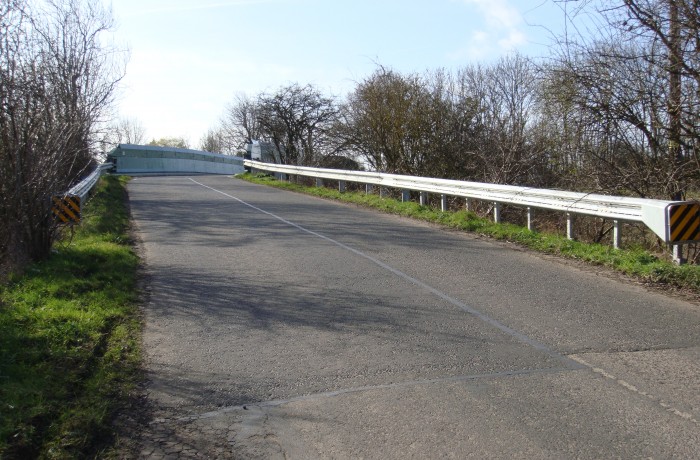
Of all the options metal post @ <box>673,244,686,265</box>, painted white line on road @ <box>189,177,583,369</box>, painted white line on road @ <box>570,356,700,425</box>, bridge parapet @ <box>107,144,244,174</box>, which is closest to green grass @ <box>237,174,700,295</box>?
metal post @ <box>673,244,686,265</box>

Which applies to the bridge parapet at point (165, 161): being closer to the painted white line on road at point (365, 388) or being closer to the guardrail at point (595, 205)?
the guardrail at point (595, 205)

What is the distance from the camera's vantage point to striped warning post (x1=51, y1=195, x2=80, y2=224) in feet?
32.1

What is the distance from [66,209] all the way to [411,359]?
24.0 ft

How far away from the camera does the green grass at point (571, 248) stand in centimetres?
852

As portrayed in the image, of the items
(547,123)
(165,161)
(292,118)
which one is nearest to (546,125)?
(547,123)

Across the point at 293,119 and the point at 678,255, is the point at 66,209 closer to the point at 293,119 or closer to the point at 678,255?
the point at 678,255

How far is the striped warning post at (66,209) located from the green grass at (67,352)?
574 millimetres

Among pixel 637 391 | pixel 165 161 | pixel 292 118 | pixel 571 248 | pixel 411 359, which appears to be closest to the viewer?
pixel 637 391

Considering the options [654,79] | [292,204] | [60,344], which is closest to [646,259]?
[654,79]

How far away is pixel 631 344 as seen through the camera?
5.92 meters

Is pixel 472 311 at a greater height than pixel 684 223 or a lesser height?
lesser

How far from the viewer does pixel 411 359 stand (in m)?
5.55

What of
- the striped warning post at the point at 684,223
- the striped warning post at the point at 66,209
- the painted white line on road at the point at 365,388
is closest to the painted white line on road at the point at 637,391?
the painted white line on road at the point at 365,388

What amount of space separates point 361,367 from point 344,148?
24.2 m
